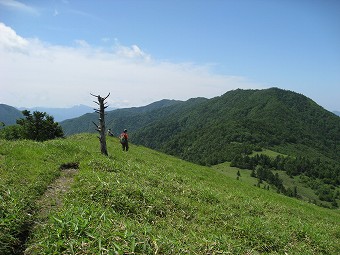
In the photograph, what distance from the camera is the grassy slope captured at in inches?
319

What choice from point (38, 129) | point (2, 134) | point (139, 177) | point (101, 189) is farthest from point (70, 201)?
point (2, 134)

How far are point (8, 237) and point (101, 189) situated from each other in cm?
504

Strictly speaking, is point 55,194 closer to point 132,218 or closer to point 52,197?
point 52,197

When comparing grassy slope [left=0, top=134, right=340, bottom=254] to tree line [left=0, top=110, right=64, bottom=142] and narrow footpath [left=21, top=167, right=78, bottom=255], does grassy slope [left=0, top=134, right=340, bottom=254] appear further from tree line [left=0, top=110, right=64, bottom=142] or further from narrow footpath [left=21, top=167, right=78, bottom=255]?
tree line [left=0, top=110, right=64, bottom=142]

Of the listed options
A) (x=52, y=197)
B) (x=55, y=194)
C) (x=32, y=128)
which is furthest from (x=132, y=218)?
(x=32, y=128)

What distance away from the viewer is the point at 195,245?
9094 millimetres

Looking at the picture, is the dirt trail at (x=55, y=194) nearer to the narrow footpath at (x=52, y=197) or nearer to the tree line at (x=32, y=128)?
the narrow footpath at (x=52, y=197)

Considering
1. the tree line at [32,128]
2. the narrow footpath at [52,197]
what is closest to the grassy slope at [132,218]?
the narrow footpath at [52,197]

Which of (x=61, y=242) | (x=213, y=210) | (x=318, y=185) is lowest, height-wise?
(x=318, y=185)

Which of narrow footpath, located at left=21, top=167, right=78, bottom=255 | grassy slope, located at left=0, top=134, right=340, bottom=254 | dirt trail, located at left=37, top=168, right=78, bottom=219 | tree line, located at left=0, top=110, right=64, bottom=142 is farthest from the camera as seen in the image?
tree line, located at left=0, top=110, right=64, bottom=142

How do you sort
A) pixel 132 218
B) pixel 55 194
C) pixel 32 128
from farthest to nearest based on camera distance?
pixel 32 128 → pixel 55 194 → pixel 132 218

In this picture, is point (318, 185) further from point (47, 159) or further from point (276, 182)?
point (47, 159)

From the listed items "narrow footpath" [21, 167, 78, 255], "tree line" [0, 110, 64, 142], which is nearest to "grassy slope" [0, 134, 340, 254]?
"narrow footpath" [21, 167, 78, 255]

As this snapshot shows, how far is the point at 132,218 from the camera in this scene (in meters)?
11.9
